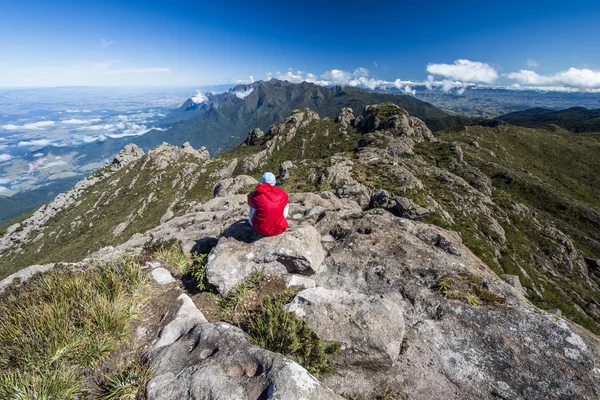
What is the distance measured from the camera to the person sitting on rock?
35.9ft

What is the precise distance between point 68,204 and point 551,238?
220001 millimetres

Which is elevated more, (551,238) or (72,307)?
(72,307)

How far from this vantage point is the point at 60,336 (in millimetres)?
6488

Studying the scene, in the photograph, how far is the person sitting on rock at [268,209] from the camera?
431 inches

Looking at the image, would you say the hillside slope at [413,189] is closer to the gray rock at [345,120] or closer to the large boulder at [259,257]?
the gray rock at [345,120]

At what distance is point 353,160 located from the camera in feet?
274

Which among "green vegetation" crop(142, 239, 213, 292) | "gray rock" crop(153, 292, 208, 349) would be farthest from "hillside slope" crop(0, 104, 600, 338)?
"gray rock" crop(153, 292, 208, 349)

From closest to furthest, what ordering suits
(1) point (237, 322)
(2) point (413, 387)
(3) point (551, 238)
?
(2) point (413, 387) < (1) point (237, 322) < (3) point (551, 238)

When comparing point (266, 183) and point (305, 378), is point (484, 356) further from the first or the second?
point (266, 183)

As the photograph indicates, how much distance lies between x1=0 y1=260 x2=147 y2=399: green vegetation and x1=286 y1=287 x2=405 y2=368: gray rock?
199 inches

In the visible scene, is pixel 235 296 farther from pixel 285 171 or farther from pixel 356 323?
pixel 285 171

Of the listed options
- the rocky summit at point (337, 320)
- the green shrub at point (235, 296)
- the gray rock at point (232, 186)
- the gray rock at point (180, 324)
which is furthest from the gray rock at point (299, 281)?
the gray rock at point (232, 186)

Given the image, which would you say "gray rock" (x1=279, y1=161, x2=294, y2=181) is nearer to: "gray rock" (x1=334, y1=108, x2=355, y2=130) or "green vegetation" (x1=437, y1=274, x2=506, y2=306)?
"green vegetation" (x1=437, y1=274, x2=506, y2=306)

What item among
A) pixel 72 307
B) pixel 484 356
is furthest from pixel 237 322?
pixel 484 356
